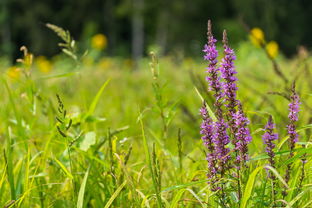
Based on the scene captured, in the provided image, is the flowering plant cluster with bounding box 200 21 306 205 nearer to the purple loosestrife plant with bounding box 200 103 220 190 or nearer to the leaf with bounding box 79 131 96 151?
the purple loosestrife plant with bounding box 200 103 220 190

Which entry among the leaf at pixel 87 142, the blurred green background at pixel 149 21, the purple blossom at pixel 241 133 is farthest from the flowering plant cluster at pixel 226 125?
the blurred green background at pixel 149 21

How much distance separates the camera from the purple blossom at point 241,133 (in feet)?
3.83

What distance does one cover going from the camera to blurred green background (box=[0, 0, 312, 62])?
2389cm

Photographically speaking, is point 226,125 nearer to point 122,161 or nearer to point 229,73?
point 229,73

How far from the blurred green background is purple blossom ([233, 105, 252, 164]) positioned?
782 inches

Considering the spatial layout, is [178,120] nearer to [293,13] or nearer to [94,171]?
[94,171]

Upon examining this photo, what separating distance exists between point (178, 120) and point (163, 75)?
332 centimetres

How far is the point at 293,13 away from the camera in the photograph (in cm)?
2575

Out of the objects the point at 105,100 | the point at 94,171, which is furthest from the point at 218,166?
the point at 105,100

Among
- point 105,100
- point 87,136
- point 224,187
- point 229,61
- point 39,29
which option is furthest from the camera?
point 39,29

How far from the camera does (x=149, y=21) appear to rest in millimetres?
27531

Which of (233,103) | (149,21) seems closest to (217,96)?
(233,103)

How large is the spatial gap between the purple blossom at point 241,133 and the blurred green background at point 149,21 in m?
19.9

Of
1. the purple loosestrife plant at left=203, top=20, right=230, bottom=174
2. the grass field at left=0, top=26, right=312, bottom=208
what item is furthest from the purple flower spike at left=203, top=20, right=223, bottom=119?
the grass field at left=0, top=26, right=312, bottom=208
